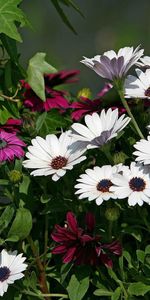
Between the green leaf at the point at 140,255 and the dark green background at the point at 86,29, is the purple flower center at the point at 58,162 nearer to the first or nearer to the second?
the green leaf at the point at 140,255

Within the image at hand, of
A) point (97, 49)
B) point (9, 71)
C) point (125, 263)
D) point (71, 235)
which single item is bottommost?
point (97, 49)

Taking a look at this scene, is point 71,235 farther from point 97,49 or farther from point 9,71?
point 97,49

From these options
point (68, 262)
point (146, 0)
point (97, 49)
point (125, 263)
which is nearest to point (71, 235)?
point (68, 262)

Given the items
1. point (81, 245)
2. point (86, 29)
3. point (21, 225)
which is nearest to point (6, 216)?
point (21, 225)

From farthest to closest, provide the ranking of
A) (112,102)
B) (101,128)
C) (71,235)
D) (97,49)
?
(97,49) → (112,102) → (101,128) → (71,235)

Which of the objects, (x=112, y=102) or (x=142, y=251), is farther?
(x=112, y=102)

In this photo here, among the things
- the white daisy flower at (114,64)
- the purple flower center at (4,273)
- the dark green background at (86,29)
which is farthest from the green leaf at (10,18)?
the dark green background at (86,29)

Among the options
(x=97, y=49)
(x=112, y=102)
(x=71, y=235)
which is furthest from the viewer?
(x=97, y=49)
